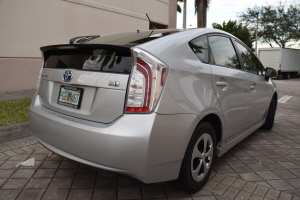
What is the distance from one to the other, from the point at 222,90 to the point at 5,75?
6.28 m

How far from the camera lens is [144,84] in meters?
1.94

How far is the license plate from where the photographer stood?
2.20 meters

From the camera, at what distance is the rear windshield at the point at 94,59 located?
2.05m

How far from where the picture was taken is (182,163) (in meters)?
2.25

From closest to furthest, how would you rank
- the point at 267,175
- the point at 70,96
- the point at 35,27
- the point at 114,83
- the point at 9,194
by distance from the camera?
the point at 114,83
the point at 70,96
the point at 9,194
the point at 267,175
the point at 35,27

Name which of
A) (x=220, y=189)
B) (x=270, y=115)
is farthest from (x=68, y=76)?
(x=270, y=115)

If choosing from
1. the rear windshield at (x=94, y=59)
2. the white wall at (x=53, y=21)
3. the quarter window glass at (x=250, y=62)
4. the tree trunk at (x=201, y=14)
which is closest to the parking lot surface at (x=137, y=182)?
the rear windshield at (x=94, y=59)

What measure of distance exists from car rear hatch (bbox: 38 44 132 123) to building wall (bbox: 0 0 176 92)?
5407 millimetres

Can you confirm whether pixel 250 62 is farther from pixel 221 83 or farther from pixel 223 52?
pixel 221 83

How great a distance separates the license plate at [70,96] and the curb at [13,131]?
1744 millimetres

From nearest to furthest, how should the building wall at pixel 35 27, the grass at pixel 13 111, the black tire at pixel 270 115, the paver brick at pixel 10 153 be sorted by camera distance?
1. the paver brick at pixel 10 153
2. the grass at pixel 13 111
3. the black tire at pixel 270 115
4. the building wall at pixel 35 27

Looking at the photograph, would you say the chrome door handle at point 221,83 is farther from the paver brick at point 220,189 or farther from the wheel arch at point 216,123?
the paver brick at point 220,189

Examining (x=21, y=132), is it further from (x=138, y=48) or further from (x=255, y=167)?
(x=255, y=167)

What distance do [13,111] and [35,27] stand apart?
3.90 metres
